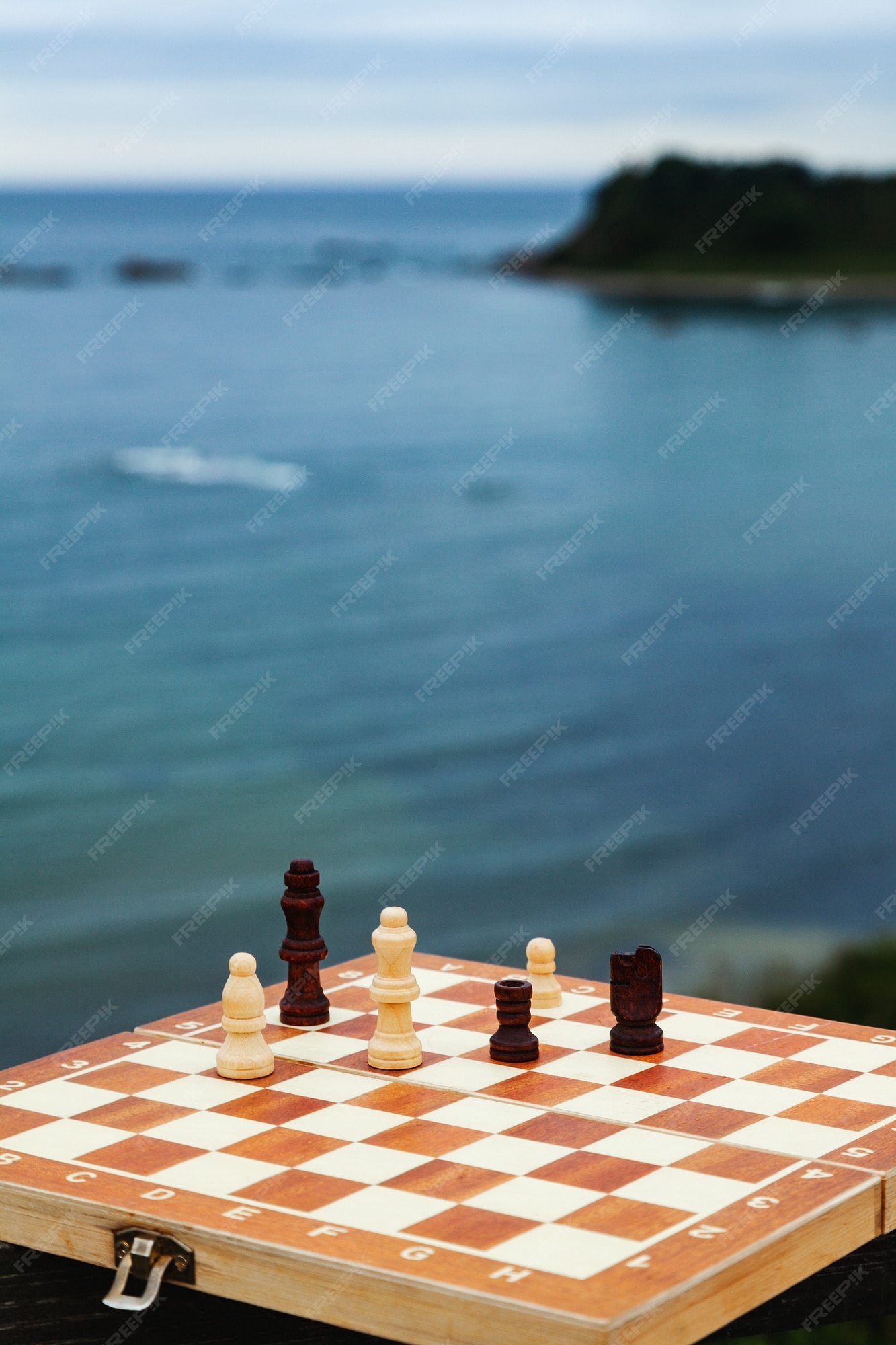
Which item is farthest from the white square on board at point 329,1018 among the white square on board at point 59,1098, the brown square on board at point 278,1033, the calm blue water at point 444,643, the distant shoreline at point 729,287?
the distant shoreline at point 729,287

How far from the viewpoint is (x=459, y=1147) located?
2.86 metres

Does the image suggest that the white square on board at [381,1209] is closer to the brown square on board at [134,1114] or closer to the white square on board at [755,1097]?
the brown square on board at [134,1114]

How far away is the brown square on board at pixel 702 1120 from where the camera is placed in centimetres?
294

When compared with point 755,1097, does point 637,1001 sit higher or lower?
higher

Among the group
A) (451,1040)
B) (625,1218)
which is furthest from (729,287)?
(625,1218)

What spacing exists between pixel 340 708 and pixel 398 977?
1188 cm

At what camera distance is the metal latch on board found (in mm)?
2557

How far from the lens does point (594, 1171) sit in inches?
108

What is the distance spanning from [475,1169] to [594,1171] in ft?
0.57

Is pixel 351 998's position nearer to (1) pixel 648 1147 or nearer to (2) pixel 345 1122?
(2) pixel 345 1122

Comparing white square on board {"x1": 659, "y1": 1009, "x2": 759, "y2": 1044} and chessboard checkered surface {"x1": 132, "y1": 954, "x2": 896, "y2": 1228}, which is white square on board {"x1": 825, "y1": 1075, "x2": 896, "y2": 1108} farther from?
white square on board {"x1": 659, "y1": 1009, "x2": 759, "y2": 1044}

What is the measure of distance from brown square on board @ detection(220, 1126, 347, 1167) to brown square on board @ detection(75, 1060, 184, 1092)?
0.37 m

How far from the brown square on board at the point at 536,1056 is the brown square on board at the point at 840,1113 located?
461 millimetres

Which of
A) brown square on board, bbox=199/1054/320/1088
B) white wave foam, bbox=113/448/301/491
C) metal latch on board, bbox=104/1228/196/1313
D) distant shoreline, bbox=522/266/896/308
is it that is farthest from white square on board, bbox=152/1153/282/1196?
white wave foam, bbox=113/448/301/491
